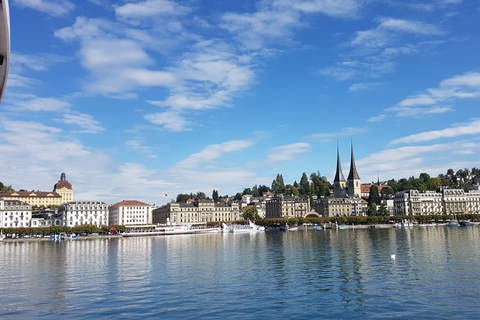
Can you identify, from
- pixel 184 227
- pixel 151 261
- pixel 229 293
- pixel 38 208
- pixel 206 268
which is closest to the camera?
pixel 229 293

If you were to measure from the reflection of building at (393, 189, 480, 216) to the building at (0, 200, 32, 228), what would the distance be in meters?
151

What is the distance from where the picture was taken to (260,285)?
29.1 m

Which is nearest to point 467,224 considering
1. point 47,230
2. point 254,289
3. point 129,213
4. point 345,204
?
point 345,204

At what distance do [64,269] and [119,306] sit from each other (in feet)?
65.7

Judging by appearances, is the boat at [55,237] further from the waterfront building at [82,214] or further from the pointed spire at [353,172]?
the pointed spire at [353,172]

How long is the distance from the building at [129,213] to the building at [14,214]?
3930cm

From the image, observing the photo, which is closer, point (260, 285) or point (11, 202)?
point (260, 285)

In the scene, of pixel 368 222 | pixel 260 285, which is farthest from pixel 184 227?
pixel 260 285

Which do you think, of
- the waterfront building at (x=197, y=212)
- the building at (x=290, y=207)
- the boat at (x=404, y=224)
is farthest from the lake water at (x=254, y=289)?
the building at (x=290, y=207)

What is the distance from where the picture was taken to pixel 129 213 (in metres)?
178

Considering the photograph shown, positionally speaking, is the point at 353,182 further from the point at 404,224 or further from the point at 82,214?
the point at 82,214

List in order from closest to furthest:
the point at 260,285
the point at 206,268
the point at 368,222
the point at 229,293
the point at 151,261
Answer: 1. the point at 229,293
2. the point at 260,285
3. the point at 206,268
4. the point at 151,261
5. the point at 368,222

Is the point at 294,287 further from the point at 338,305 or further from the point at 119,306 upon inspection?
the point at 119,306

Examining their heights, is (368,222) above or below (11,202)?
below
